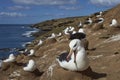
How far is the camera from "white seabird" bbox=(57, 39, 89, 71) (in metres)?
19.0

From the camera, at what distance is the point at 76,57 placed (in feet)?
62.4

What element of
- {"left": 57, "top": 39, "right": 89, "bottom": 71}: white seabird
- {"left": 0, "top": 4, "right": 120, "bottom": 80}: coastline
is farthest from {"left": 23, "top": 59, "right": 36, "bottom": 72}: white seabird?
{"left": 57, "top": 39, "right": 89, "bottom": 71}: white seabird

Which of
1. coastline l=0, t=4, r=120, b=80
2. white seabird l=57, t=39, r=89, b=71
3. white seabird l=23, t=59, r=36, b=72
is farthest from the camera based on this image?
white seabird l=23, t=59, r=36, b=72

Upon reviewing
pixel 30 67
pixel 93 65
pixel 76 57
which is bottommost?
pixel 30 67

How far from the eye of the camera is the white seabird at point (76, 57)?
19.0 m

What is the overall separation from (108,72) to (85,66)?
272 cm

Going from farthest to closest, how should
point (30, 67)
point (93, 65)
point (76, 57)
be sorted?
1. point (30, 67)
2. point (93, 65)
3. point (76, 57)

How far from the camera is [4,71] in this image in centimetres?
Answer: 3534

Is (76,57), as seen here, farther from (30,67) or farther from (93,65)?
(30,67)

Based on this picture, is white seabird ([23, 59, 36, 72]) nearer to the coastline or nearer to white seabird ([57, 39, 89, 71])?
the coastline

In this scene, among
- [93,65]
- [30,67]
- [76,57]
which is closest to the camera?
[76,57]

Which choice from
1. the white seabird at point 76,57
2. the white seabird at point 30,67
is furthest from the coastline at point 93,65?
the white seabird at point 76,57

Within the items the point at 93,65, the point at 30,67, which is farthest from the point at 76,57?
the point at 30,67

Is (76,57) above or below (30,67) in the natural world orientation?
above
